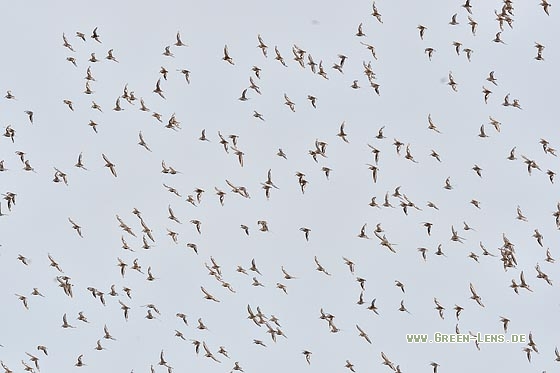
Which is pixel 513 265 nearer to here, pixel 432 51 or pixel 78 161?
pixel 432 51

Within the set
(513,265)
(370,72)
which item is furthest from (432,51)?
(513,265)

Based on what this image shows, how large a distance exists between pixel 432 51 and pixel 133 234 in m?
21.1

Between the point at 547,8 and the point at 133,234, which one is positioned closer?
the point at 547,8

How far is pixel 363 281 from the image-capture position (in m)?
124

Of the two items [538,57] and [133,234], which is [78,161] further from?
[538,57]

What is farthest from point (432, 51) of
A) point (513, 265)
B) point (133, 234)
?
point (133, 234)

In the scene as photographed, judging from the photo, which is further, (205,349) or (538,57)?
(205,349)

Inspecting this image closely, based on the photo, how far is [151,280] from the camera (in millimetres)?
120375

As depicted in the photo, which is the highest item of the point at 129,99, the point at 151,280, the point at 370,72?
the point at 370,72

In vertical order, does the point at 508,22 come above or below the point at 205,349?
above

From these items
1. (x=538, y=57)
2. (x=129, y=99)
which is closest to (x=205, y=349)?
(x=129, y=99)

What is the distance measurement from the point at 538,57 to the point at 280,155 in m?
16.3

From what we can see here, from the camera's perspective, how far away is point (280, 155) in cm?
11869

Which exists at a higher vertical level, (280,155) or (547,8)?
(547,8)
